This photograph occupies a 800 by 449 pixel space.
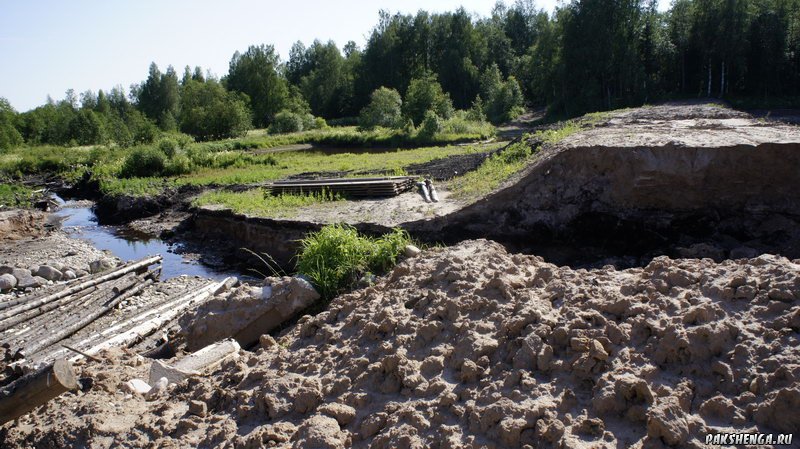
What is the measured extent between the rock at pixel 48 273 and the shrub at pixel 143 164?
1589 centimetres

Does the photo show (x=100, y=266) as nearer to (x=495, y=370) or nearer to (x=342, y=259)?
(x=342, y=259)

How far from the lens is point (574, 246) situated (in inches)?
446

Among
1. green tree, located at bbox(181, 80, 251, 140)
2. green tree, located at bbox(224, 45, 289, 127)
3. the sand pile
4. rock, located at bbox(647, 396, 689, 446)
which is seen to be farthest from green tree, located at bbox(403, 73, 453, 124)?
rock, located at bbox(647, 396, 689, 446)

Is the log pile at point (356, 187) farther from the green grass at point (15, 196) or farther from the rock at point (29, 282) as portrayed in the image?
the green grass at point (15, 196)

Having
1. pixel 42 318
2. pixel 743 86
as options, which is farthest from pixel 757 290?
pixel 743 86

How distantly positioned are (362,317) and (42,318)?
6838 mm

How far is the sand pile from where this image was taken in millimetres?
3986

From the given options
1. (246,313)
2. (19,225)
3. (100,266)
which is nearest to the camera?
(246,313)

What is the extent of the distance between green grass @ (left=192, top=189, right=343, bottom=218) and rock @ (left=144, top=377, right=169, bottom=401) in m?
8.61

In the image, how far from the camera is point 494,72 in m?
53.8

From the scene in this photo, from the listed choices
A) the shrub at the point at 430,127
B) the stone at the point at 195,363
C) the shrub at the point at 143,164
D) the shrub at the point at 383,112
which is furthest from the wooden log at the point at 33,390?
the shrub at the point at 383,112

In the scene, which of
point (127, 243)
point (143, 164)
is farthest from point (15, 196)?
point (127, 243)

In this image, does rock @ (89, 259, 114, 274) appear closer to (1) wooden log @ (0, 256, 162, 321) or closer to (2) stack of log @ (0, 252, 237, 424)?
(1) wooden log @ (0, 256, 162, 321)

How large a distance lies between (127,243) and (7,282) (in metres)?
6.13
